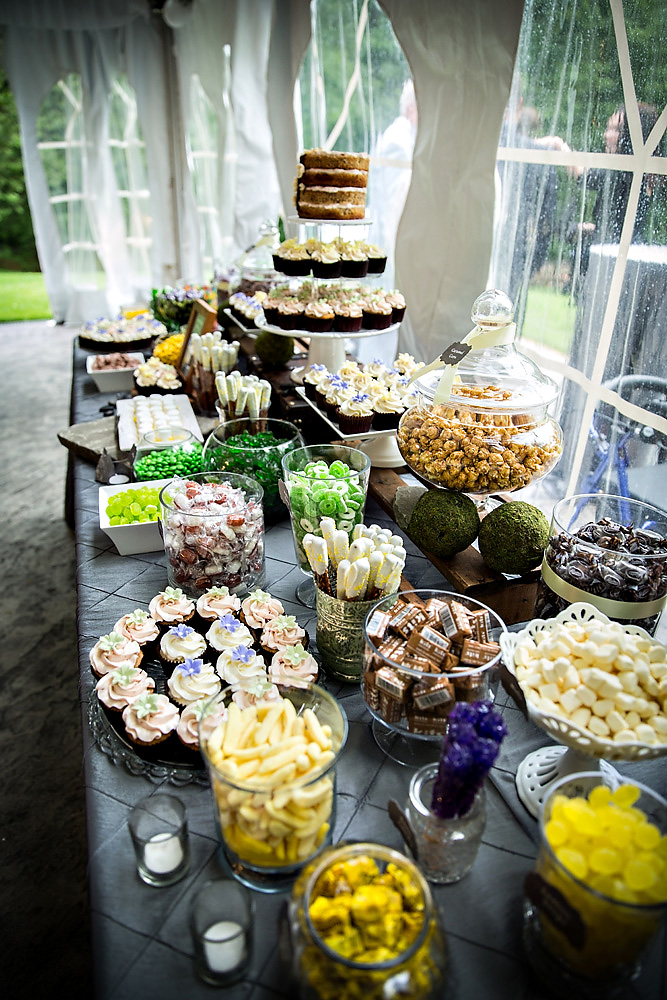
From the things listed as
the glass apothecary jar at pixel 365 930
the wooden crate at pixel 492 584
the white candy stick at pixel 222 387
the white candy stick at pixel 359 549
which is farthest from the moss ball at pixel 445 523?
the white candy stick at pixel 222 387

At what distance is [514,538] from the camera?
130cm

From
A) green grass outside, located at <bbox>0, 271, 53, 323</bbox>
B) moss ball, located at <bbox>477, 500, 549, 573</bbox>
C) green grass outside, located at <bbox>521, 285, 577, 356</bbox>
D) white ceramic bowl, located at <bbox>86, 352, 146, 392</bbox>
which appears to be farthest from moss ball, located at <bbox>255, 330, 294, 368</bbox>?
green grass outside, located at <bbox>0, 271, 53, 323</bbox>

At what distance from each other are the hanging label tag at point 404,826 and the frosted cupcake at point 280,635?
362 millimetres

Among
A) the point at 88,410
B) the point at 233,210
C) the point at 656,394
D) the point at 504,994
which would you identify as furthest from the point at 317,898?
the point at 233,210

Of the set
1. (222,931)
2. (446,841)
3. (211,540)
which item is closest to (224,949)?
(222,931)

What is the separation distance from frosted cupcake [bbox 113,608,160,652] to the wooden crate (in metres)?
0.57

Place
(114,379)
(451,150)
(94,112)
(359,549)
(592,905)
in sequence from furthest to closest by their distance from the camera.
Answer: (94,112) < (114,379) < (451,150) < (359,549) < (592,905)

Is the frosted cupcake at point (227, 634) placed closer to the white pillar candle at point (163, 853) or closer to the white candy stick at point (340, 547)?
the white candy stick at point (340, 547)

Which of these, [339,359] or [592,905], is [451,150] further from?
[592,905]

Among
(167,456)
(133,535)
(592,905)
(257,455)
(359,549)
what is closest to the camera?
(592,905)

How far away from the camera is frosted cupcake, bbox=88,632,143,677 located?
45.8 inches

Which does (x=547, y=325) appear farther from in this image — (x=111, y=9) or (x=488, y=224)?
(x=111, y=9)

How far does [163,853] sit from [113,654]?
0.38m

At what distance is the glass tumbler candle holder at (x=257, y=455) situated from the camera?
1688mm
